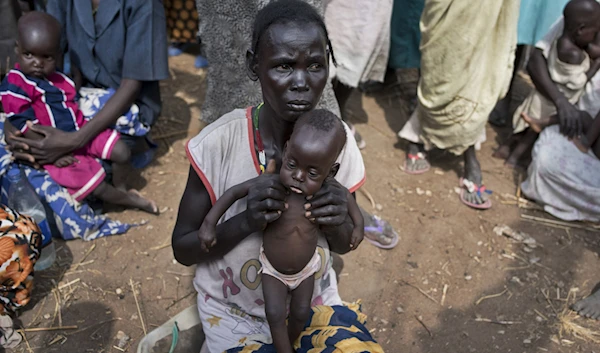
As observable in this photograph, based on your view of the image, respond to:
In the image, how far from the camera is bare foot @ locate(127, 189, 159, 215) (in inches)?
129

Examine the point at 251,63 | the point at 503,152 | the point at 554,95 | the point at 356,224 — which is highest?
the point at 251,63

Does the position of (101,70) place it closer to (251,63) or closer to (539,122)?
(251,63)

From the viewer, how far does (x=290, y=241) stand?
5.62ft

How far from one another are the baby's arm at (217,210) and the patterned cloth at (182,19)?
3.98 m

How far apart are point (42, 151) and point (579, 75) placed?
344cm

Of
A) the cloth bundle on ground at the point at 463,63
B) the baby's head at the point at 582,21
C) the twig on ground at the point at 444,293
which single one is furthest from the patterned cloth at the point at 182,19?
the twig on ground at the point at 444,293

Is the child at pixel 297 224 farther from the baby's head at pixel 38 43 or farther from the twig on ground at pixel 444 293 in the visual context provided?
the baby's head at pixel 38 43

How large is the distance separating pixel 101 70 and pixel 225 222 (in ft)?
5.91

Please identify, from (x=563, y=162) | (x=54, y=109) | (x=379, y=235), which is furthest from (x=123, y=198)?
(x=563, y=162)

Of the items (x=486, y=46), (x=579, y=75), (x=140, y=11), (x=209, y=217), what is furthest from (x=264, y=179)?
(x=579, y=75)

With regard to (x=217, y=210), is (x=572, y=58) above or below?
below

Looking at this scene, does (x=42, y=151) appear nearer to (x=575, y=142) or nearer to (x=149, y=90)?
(x=149, y=90)

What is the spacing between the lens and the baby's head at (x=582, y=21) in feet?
11.1

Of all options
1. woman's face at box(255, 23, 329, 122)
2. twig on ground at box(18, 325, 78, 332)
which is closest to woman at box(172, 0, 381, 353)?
woman's face at box(255, 23, 329, 122)
